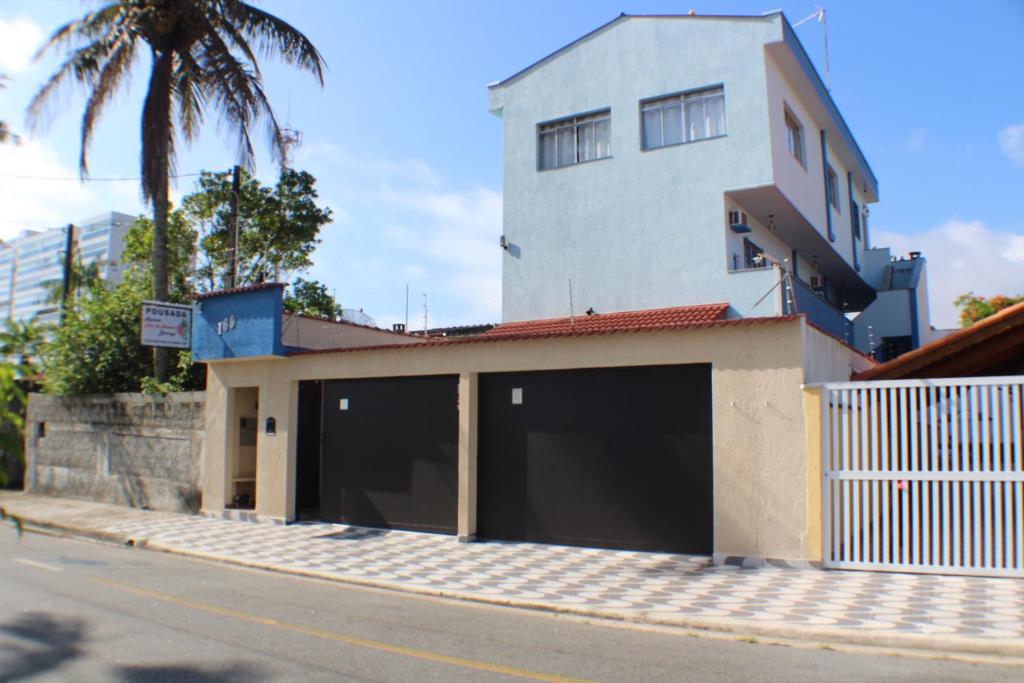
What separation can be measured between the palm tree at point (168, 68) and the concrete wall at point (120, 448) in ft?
4.67

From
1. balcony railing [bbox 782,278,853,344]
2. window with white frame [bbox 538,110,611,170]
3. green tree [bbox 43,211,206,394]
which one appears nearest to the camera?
balcony railing [bbox 782,278,853,344]

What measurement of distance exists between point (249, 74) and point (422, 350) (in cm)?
987

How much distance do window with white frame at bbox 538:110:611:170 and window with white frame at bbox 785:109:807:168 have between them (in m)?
4.18

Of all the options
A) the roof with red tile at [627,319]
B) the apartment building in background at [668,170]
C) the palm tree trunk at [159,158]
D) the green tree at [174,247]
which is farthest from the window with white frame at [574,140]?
the green tree at [174,247]

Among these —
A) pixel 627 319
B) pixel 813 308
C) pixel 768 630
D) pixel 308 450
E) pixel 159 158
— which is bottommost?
pixel 768 630

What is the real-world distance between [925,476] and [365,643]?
6.53 meters

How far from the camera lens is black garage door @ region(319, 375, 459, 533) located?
1219 cm

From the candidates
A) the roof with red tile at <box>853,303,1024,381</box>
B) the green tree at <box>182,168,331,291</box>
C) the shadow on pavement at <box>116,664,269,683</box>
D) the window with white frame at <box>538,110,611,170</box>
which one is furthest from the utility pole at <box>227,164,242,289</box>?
the roof with red tile at <box>853,303,1024,381</box>

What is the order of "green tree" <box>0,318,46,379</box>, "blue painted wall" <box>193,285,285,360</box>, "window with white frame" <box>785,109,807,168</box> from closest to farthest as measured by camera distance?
1. "green tree" <box>0,318,46,379</box>
2. "blue painted wall" <box>193,285,285,360</box>
3. "window with white frame" <box>785,109,807,168</box>

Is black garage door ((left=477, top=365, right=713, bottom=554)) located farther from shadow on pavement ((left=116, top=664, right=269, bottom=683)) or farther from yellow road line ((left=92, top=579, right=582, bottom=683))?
shadow on pavement ((left=116, top=664, right=269, bottom=683))

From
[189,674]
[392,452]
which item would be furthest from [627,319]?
[189,674]

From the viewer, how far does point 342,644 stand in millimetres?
6305

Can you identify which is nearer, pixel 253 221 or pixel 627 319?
pixel 627 319

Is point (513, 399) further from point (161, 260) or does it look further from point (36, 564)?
point (161, 260)
